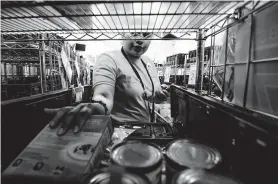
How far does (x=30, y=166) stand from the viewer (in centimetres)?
62

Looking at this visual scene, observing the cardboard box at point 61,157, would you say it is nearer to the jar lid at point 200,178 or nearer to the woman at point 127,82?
the jar lid at point 200,178

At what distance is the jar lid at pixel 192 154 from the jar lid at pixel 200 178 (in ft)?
0.10

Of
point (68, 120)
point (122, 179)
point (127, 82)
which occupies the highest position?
point (127, 82)

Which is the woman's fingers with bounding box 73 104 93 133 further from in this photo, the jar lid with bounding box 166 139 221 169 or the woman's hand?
the jar lid with bounding box 166 139 221 169

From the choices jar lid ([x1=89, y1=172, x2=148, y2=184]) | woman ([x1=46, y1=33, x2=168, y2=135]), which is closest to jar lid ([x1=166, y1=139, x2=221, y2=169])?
jar lid ([x1=89, y1=172, x2=148, y2=184])

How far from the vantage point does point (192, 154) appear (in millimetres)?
687

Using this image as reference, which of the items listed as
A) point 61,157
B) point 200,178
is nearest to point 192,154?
point 200,178

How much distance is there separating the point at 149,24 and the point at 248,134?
37.4 inches

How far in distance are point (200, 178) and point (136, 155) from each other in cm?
23

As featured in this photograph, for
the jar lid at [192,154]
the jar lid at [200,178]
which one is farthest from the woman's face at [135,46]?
the jar lid at [200,178]

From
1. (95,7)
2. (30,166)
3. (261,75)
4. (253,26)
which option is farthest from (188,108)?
(30,166)

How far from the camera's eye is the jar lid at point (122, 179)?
52 centimetres

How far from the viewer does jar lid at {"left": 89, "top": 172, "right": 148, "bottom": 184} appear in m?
0.52

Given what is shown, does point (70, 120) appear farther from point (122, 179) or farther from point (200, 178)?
point (200, 178)
